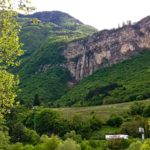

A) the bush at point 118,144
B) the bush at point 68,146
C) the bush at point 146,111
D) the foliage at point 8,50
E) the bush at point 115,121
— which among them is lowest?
the bush at point 118,144

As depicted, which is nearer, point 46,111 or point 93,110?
point 46,111

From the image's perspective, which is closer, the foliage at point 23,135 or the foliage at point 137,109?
the foliage at point 23,135

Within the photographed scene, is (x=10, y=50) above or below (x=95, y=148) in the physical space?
above

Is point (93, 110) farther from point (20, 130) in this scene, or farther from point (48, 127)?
point (20, 130)

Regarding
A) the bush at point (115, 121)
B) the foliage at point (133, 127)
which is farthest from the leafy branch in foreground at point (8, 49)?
the bush at point (115, 121)

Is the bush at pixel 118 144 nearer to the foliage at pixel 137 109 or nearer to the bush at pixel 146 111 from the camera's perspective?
the bush at pixel 146 111

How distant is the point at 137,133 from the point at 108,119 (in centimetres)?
1783

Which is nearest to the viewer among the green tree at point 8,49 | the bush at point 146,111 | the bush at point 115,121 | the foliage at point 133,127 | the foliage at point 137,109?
the green tree at point 8,49

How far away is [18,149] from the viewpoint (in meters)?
104

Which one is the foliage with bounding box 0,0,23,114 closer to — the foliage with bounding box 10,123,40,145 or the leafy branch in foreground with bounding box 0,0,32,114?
the leafy branch in foreground with bounding box 0,0,32,114

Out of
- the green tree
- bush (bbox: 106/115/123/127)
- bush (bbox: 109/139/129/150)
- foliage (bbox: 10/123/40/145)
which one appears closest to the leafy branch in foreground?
the green tree

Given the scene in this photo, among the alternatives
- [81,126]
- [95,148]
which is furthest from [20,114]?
[95,148]

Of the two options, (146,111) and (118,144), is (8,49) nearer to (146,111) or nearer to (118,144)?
(118,144)

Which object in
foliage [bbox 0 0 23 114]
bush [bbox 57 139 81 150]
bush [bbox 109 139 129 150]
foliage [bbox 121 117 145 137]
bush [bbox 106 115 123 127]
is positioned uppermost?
foliage [bbox 0 0 23 114]
